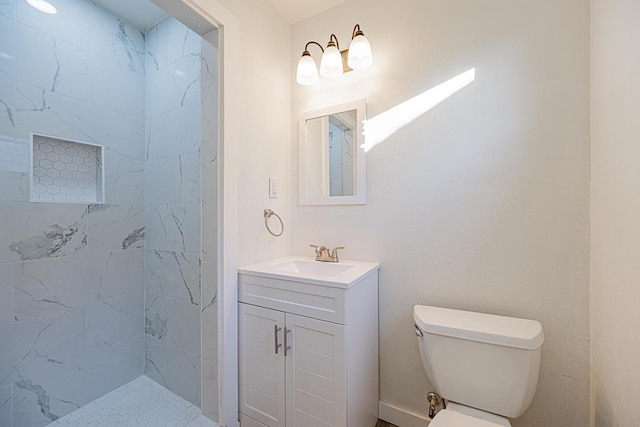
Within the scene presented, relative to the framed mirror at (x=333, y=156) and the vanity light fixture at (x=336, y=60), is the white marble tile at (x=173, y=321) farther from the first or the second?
the vanity light fixture at (x=336, y=60)

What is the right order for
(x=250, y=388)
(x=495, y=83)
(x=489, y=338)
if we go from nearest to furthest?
1. (x=489, y=338)
2. (x=495, y=83)
3. (x=250, y=388)

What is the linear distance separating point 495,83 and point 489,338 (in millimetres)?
1143

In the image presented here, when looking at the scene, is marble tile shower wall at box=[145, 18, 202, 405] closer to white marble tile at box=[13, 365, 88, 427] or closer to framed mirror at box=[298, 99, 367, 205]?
white marble tile at box=[13, 365, 88, 427]

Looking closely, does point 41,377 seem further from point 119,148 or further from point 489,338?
point 489,338

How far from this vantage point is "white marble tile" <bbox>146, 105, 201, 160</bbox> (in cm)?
170


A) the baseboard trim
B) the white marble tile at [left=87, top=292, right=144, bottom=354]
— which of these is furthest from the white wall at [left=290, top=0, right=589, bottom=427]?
the white marble tile at [left=87, top=292, right=144, bottom=354]

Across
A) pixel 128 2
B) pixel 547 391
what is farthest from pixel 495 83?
pixel 128 2

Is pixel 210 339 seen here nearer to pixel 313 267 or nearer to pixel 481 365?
pixel 313 267

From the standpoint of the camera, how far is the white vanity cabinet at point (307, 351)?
1.15m

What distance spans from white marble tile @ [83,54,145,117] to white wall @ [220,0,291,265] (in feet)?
3.24

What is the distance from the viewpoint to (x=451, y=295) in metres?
1.35

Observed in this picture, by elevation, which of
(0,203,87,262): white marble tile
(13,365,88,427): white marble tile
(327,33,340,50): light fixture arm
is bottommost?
(13,365,88,427): white marble tile

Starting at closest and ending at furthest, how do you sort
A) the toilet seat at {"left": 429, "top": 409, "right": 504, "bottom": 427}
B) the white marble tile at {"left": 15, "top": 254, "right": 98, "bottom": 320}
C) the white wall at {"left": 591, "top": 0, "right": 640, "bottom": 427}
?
1. the white wall at {"left": 591, "top": 0, "right": 640, "bottom": 427}
2. the toilet seat at {"left": 429, "top": 409, "right": 504, "bottom": 427}
3. the white marble tile at {"left": 15, "top": 254, "right": 98, "bottom": 320}

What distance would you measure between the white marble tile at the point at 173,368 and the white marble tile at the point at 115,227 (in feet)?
2.30
